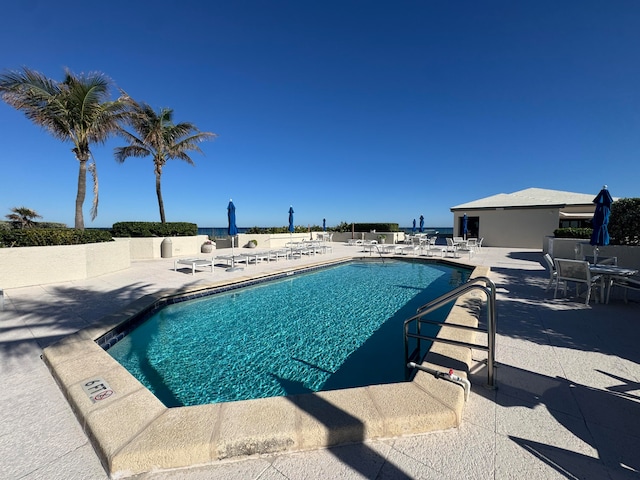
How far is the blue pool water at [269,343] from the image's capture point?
3.29m

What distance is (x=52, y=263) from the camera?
7613mm

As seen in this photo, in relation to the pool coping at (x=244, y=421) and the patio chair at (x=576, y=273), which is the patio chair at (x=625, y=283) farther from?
the pool coping at (x=244, y=421)

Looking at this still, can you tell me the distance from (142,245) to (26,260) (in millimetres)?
5216

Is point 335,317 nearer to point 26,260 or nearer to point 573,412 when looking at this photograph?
point 573,412

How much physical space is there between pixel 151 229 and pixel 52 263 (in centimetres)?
537

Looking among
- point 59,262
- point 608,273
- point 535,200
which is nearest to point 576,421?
point 608,273

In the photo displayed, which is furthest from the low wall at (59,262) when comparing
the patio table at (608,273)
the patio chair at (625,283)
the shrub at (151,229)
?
the patio chair at (625,283)

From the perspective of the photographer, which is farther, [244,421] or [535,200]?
[535,200]

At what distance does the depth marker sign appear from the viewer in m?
2.25

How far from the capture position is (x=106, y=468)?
1667mm

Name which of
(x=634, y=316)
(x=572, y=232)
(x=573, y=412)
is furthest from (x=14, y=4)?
(x=572, y=232)

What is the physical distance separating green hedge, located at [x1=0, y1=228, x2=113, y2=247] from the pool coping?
807 cm

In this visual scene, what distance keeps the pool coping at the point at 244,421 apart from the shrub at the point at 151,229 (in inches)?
473

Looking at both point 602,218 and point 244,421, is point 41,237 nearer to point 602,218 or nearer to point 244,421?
point 244,421
